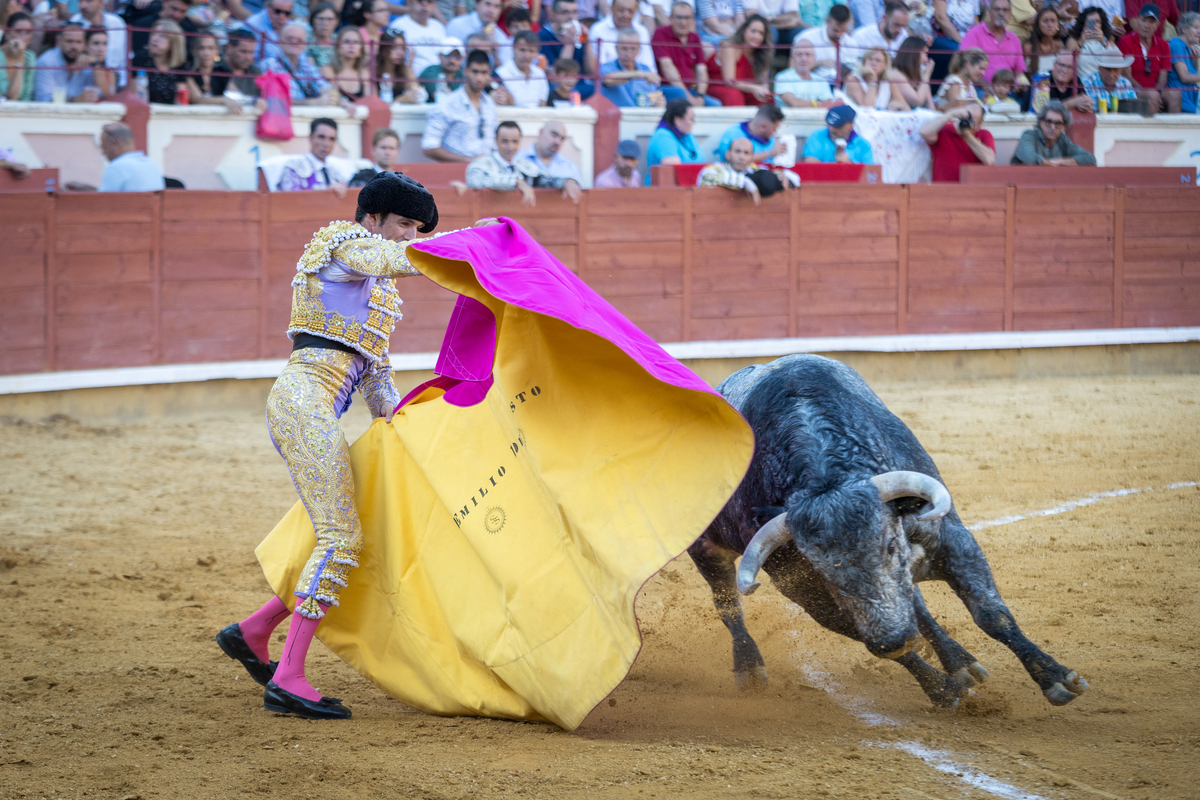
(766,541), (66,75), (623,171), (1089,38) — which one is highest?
(1089,38)

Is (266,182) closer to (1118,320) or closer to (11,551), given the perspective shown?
(11,551)

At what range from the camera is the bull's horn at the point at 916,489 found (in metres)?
2.54

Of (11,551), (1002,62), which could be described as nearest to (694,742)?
(11,551)

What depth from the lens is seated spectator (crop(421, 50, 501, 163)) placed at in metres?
7.80

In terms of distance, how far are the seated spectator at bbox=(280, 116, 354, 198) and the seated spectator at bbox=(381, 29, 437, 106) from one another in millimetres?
773

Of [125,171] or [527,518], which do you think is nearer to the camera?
[527,518]

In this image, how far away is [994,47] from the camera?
988 cm

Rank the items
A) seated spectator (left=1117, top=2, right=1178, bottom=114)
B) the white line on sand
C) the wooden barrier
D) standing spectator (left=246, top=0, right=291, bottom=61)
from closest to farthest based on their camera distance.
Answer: the white line on sand, the wooden barrier, standing spectator (left=246, top=0, right=291, bottom=61), seated spectator (left=1117, top=2, right=1178, bottom=114)

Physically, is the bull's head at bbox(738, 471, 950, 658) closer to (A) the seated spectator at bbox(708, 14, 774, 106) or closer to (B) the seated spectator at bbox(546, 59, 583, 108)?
(B) the seated spectator at bbox(546, 59, 583, 108)

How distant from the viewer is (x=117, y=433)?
6.75 metres

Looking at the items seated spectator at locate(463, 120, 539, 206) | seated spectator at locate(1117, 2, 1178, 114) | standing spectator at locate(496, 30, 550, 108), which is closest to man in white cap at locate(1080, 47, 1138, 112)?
seated spectator at locate(1117, 2, 1178, 114)

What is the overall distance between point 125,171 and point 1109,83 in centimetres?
812

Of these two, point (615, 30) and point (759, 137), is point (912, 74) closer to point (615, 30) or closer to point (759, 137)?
point (759, 137)

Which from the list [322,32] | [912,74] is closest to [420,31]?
[322,32]
